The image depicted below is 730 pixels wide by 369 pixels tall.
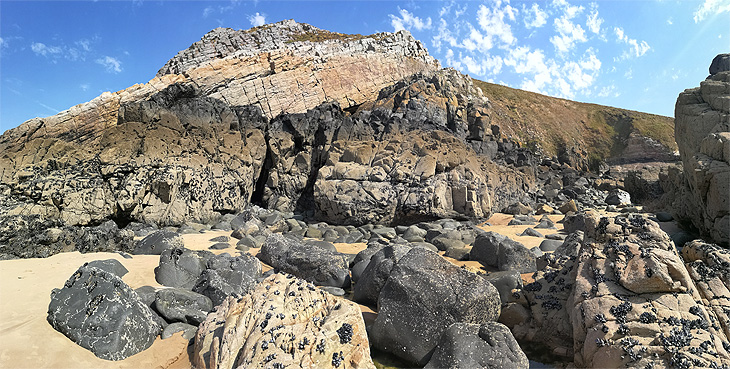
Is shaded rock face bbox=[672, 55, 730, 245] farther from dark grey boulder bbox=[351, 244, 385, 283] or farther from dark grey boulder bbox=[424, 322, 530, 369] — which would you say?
dark grey boulder bbox=[351, 244, 385, 283]

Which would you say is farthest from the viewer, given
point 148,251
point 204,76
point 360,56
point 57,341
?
point 360,56

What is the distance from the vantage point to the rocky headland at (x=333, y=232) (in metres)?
4.34

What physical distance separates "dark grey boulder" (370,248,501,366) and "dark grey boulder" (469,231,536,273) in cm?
338

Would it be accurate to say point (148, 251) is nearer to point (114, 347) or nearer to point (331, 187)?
point (114, 347)

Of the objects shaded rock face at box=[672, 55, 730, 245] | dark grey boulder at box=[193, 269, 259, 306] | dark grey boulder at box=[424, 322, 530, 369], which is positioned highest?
shaded rock face at box=[672, 55, 730, 245]

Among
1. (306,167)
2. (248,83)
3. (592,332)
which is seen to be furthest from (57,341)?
(248,83)

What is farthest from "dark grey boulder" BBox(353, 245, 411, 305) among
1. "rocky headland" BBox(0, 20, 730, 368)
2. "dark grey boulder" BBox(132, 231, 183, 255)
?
"dark grey boulder" BBox(132, 231, 183, 255)

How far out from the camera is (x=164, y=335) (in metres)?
5.24

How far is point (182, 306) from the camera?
5.84 meters

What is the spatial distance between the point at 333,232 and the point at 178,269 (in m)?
6.59

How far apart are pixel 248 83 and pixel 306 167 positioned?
8.69 m

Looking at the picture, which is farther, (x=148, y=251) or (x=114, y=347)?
(x=148, y=251)

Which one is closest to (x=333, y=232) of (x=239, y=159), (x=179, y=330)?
(x=239, y=159)

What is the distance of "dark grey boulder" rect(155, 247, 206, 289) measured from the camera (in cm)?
715
